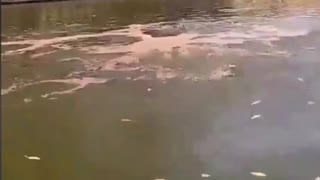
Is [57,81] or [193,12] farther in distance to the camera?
[193,12]

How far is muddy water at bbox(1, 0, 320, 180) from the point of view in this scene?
2.63 m

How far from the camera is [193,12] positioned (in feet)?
21.4

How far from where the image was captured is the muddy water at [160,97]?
263 centimetres

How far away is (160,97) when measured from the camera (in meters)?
3.54

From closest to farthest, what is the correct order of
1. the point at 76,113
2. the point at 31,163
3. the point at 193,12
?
the point at 31,163 < the point at 76,113 < the point at 193,12

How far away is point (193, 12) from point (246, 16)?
0.63m

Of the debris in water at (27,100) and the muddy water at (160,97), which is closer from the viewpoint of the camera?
the muddy water at (160,97)

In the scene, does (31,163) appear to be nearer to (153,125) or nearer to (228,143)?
(153,125)

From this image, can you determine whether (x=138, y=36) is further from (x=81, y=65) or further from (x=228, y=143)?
(x=228, y=143)

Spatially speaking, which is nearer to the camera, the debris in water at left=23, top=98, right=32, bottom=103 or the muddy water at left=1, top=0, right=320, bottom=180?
the muddy water at left=1, top=0, right=320, bottom=180

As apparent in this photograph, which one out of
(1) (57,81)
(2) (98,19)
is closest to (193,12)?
(2) (98,19)

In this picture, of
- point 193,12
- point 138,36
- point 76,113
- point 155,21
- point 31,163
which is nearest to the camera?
point 31,163

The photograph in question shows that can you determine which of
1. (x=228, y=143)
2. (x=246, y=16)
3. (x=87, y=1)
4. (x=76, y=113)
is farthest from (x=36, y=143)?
(x=87, y=1)

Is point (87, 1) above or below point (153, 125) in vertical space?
above
